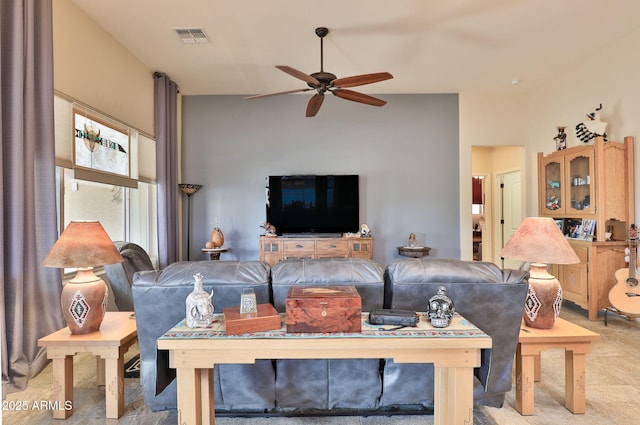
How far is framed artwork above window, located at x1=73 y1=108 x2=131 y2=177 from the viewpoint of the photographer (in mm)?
3266

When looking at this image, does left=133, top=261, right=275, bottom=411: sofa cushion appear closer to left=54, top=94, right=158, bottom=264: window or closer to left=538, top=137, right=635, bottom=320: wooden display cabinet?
left=54, top=94, right=158, bottom=264: window

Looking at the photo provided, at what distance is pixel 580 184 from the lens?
13.3 ft

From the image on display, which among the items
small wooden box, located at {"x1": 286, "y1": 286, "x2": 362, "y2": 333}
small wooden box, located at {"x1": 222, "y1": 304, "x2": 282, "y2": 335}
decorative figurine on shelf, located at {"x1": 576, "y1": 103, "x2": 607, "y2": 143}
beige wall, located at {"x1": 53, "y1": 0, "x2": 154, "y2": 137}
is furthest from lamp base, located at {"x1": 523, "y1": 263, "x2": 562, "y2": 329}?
beige wall, located at {"x1": 53, "y1": 0, "x2": 154, "y2": 137}

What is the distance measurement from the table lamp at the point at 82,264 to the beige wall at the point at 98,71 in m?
1.81

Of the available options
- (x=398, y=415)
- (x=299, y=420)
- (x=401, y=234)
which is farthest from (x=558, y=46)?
(x=299, y=420)

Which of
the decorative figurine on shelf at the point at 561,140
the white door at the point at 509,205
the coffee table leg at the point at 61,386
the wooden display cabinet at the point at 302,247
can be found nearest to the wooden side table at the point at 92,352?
the coffee table leg at the point at 61,386

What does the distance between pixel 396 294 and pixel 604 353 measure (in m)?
2.36

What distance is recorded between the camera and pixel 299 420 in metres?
1.88

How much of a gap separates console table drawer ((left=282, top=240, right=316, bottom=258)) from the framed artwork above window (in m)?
2.20

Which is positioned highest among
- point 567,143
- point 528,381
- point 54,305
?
point 567,143

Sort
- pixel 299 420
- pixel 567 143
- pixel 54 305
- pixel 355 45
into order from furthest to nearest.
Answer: pixel 567 143
pixel 355 45
pixel 54 305
pixel 299 420

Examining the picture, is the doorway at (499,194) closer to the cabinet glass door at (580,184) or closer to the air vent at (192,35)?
the cabinet glass door at (580,184)

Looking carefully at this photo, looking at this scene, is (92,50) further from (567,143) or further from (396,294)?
(567,143)

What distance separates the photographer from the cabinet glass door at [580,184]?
12.7ft
